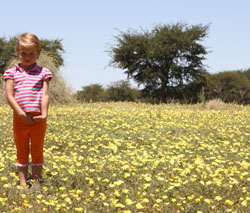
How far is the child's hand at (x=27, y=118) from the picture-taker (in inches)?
162

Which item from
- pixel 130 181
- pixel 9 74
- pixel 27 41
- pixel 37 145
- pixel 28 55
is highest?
pixel 27 41

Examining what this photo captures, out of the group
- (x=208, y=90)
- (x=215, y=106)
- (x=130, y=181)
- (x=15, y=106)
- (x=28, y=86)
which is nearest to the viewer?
(x=15, y=106)

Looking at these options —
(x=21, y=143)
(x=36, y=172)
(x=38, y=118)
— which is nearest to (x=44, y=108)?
(x=38, y=118)

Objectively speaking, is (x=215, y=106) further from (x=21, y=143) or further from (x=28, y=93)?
(x=28, y=93)

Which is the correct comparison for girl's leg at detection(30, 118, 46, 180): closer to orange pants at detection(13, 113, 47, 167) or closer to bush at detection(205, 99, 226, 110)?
orange pants at detection(13, 113, 47, 167)

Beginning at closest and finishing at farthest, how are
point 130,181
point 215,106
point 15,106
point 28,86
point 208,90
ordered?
1. point 15,106
2. point 28,86
3. point 130,181
4. point 215,106
5. point 208,90

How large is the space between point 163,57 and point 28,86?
75.3ft

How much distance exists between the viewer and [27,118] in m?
4.15

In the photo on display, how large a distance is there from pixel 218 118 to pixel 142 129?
152 inches

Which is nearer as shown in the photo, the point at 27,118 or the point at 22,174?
the point at 27,118

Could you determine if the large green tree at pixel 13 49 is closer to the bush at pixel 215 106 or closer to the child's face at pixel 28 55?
the bush at pixel 215 106

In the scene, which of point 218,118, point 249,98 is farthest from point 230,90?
point 218,118

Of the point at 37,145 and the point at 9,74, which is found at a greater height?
the point at 9,74

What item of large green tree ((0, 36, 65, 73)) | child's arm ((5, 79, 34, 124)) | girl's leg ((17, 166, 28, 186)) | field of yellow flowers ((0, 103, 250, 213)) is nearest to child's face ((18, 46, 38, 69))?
child's arm ((5, 79, 34, 124))
